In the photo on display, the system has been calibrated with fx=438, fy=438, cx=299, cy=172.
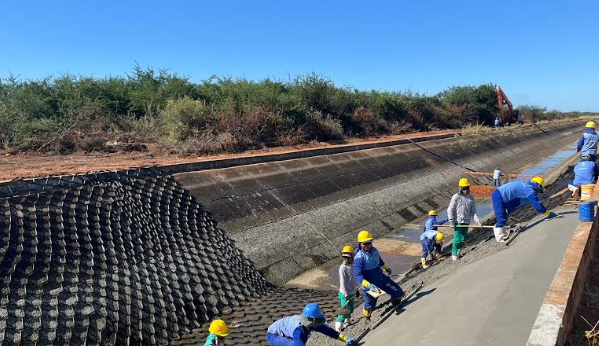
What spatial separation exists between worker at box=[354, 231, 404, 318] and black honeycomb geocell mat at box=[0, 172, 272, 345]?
2938mm

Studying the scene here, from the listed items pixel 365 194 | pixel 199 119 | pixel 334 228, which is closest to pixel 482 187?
pixel 365 194

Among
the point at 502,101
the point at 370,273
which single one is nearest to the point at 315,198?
the point at 370,273

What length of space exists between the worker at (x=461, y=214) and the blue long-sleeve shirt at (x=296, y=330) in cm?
461

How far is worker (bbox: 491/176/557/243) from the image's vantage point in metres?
8.52

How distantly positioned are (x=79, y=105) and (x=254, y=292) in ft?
46.9

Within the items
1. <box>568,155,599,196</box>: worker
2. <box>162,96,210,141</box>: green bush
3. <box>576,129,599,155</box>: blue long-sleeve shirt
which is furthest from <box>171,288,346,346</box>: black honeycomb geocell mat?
<box>162,96,210,141</box>: green bush

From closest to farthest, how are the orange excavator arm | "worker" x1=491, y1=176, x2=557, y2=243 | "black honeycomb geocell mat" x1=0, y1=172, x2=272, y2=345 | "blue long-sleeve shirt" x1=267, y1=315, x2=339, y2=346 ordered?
"blue long-sleeve shirt" x1=267, y1=315, x2=339, y2=346, "black honeycomb geocell mat" x1=0, y1=172, x2=272, y2=345, "worker" x1=491, y1=176, x2=557, y2=243, the orange excavator arm

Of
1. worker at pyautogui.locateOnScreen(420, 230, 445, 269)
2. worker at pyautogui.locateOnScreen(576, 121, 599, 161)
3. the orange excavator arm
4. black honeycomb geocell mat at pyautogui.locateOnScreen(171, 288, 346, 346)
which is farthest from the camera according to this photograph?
the orange excavator arm

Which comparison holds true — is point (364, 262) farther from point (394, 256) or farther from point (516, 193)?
point (394, 256)

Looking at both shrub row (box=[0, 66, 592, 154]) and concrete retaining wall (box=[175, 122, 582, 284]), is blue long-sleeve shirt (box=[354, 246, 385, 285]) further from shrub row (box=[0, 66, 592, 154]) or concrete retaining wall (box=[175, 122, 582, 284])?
shrub row (box=[0, 66, 592, 154])

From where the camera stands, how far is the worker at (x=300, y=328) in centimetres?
503

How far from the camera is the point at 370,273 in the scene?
6926 mm

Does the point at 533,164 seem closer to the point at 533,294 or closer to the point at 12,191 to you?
the point at 533,294

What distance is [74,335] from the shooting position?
6.28 m
